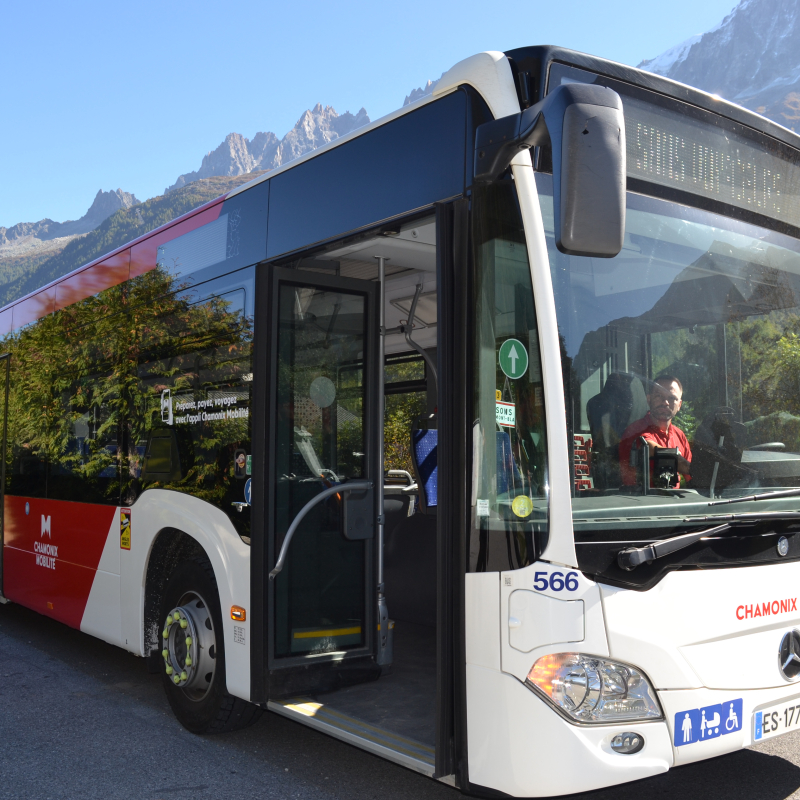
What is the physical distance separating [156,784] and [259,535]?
1239mm

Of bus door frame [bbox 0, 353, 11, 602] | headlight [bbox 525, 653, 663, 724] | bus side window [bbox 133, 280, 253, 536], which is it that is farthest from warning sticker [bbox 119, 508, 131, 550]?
headlight [bbox 525, 653, 663, 724]

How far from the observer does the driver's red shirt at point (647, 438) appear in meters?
3.21

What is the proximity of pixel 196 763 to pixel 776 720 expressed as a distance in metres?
2.74

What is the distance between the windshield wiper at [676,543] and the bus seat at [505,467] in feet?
1.45

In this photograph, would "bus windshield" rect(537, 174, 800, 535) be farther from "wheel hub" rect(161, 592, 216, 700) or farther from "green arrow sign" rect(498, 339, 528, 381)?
"wheel hub" rect(161, 592, 216, 700)

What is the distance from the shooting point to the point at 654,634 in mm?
3068

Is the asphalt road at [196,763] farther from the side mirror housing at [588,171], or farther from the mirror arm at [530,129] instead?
the mirror arm at [530,129]

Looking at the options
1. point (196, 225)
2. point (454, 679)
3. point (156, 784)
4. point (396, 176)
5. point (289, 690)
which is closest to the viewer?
point (454, 679)

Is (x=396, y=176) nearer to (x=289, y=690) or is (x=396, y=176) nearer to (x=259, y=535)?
(x=259, y=535)

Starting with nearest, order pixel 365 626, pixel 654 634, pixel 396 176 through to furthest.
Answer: pixel 654 634, pixel 396 176, pixel 365 626

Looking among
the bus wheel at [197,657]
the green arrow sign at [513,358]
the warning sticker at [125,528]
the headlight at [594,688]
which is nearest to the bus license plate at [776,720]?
the headlight at [594,688]

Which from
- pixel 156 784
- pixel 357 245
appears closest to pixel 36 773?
pixel 156 784

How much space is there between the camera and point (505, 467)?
3.19 m

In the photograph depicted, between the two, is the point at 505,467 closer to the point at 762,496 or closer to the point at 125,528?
the point at 762,496
